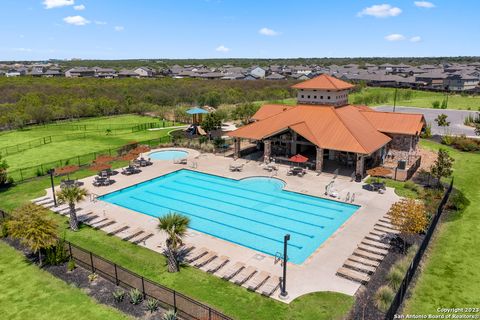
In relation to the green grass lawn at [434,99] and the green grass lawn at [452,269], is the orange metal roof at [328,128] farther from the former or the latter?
the green grass lawn at [434,99]

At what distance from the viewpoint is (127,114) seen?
73.2 m

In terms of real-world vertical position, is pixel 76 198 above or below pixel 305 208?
above

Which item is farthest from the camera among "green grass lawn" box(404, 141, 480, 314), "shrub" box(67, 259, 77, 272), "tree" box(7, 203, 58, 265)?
"shrub" box(67, 259, 77, 272)

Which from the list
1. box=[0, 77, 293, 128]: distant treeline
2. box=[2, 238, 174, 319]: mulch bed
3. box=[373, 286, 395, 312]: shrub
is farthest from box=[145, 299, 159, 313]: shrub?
box=[0, 77, 293, 128]: distant treeline

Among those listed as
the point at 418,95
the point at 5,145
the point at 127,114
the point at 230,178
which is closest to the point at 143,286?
the point at 230,178

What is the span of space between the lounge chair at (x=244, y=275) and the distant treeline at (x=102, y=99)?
184 ft

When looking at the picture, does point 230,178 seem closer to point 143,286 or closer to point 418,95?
point 143,286

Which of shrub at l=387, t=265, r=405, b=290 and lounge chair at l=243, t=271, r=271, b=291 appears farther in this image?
lounge chair at l=243, t=271, r=271, b=291

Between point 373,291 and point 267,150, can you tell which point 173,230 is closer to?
point 373,291

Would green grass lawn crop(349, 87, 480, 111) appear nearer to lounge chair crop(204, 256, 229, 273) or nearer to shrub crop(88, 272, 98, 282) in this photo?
lounge chair crop(204, 256, 229, 273)

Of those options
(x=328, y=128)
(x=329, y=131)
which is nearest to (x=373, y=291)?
(x=329, y=131)

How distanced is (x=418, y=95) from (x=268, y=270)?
102657 mm

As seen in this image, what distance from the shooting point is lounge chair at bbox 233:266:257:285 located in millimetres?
16575

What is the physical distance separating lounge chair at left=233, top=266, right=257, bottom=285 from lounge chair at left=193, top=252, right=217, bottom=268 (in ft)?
6.70
